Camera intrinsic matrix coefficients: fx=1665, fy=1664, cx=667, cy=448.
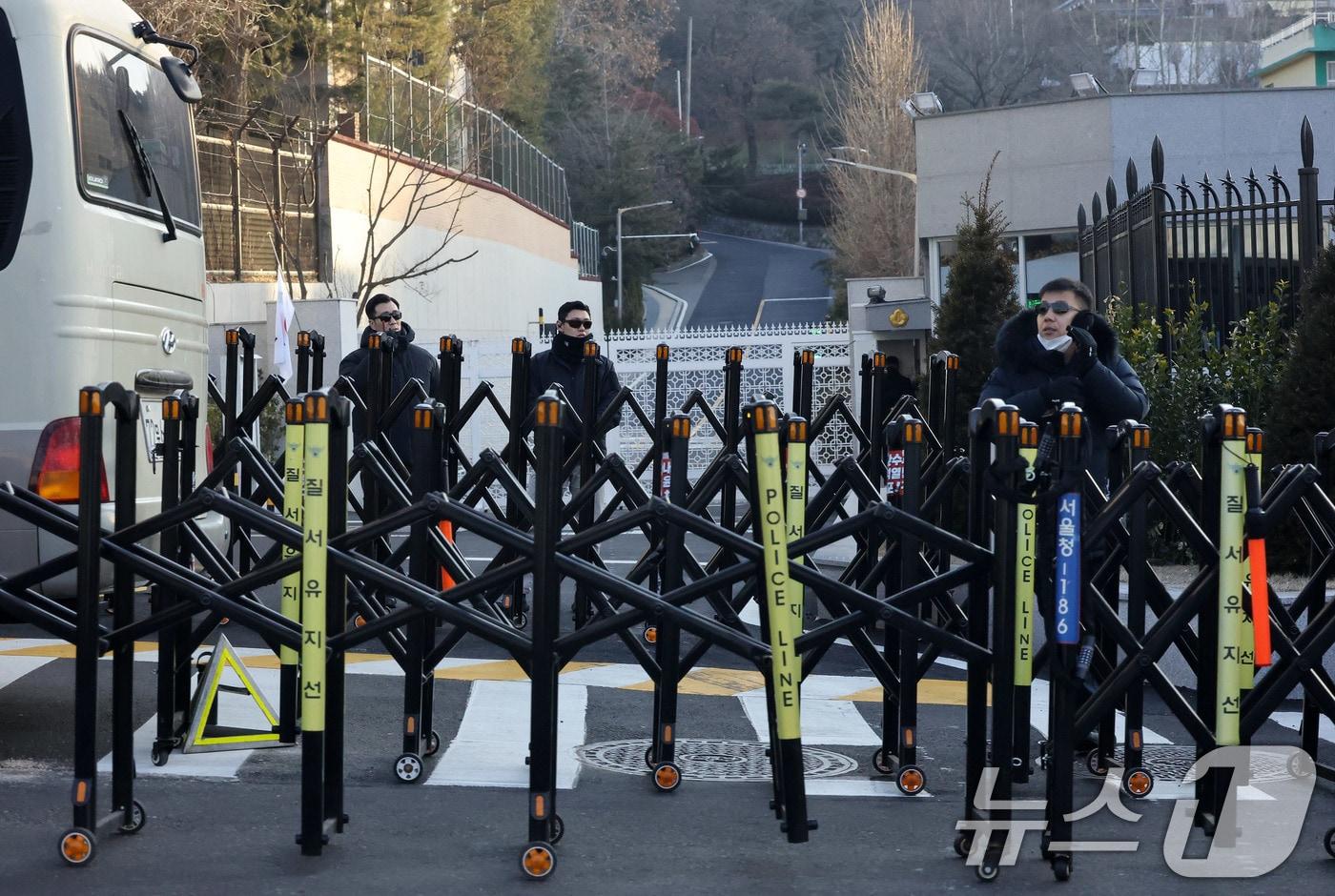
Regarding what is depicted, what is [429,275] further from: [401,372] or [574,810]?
[574,810]

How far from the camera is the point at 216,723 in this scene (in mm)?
6773

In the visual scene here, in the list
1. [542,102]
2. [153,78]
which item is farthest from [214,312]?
[542,102]

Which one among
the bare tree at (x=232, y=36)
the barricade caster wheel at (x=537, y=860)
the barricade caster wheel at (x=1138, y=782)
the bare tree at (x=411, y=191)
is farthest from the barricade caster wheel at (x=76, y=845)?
the bare tree at (x=411, y=191)

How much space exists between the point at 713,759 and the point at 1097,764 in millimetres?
1478

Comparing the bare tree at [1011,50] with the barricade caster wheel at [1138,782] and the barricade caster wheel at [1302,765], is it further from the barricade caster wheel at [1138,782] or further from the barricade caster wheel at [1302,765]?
the barricade caster wheel at [1138,782]

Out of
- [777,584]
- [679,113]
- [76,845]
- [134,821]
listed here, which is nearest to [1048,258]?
[777,584]

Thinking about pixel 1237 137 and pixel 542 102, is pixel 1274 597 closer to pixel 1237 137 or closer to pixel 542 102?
pixel 1237 137

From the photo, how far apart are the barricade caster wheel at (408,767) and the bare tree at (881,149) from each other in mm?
49896

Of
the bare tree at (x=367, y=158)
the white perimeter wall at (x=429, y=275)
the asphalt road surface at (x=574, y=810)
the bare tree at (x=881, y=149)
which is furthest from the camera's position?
the bare tree at (x=881, y=149)

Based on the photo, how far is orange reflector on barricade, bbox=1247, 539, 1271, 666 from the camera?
503 cm

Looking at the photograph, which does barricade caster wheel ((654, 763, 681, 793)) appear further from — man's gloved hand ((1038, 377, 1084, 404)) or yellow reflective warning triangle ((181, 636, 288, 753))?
man's gloved hand ((1038, 377, 1084, 404))

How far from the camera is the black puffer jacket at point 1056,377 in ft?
21.7

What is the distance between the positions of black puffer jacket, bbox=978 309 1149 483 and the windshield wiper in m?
3.87

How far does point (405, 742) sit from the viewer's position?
6.07 metres
